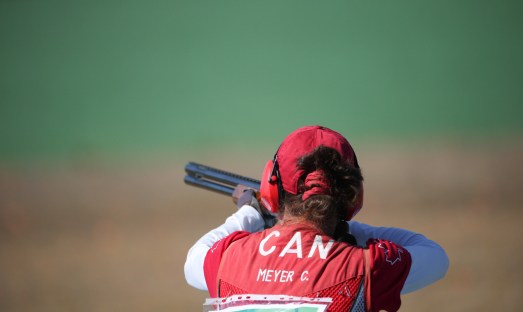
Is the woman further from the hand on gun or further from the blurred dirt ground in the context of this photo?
the blurred dirt ground

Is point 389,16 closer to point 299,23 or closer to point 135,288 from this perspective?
point 299,23

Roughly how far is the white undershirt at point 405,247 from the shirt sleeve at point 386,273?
5cm

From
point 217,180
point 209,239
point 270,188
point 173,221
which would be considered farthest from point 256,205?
point 173,221

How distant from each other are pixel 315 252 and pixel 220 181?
3.87 feet

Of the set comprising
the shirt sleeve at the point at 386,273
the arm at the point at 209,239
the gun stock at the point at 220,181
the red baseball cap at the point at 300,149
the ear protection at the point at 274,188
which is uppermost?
the gun stock at the point at 220,181

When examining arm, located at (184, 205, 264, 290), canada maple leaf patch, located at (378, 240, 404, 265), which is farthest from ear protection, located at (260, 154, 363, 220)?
arm, located at (184, 205, 264, 290)

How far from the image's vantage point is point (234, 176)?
244 cm

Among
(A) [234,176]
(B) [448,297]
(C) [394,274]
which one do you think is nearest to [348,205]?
(C) [394,274]

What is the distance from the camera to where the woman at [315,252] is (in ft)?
4.48

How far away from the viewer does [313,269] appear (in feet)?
4.52

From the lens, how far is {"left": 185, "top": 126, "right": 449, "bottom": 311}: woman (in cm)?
137

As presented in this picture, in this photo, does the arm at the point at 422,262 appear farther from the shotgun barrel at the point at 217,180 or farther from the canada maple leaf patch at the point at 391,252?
the shotgun barrel at the point at 217,180

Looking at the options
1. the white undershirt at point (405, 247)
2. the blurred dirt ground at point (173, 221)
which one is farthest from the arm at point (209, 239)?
the blurred dirt ground at point (173, 221)

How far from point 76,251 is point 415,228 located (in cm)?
357
